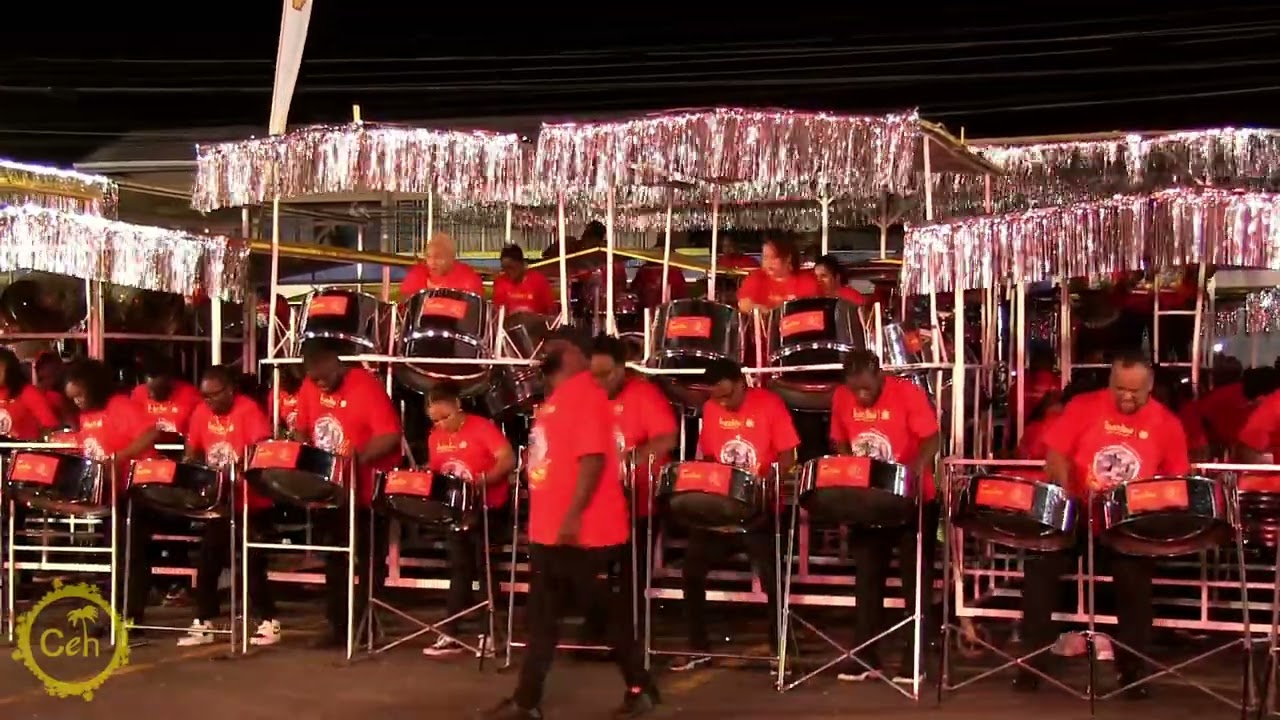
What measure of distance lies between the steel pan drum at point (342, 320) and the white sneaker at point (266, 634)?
110cm

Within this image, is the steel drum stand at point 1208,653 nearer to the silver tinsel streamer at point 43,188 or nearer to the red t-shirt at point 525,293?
the red t-shirt at point 525,293

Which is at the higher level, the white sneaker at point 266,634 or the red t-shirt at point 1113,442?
the red t-shirt at point 1113,442

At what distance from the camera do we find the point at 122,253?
588 centimetres

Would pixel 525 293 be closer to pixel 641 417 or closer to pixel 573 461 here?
pixel 641 417

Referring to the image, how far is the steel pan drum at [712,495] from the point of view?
4.56m

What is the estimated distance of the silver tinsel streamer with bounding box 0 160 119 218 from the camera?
6.93 metres

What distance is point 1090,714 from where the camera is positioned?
436 centimetres

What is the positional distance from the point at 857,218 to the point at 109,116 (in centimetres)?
703

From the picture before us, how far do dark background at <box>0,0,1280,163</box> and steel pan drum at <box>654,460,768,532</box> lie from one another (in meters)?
6.32

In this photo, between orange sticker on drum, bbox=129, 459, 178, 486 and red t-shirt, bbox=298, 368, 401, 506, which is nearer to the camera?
orange sticker on drum, bbox=129, 459, 178, 486

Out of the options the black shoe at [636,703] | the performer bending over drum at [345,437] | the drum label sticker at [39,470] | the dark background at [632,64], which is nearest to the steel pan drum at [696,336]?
the performer bending over drum at [345,437]

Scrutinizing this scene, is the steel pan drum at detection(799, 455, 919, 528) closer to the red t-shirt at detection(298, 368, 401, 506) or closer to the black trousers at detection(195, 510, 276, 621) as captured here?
the red t-shirt at detection(298, 368, 401, 506)
